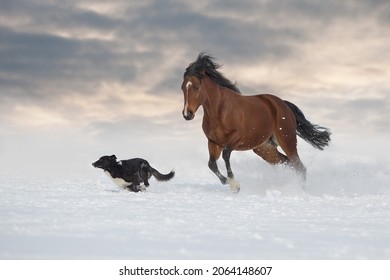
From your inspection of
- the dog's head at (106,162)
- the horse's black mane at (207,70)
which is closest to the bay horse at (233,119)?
the horse's black mane at (207,70)

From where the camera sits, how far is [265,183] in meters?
11.1

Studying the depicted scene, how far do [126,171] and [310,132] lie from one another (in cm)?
447

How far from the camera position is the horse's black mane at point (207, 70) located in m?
10.7

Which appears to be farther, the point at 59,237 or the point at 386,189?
the point at 386,189

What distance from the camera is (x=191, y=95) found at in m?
10.5

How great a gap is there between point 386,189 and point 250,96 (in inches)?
136

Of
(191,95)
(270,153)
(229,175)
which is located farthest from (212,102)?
(270,153)

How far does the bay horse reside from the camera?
10.6m

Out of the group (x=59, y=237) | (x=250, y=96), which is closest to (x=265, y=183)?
(x=250, y=96)

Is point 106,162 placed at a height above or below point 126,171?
above

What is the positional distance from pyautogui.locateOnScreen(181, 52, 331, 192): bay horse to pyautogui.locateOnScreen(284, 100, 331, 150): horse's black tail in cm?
60

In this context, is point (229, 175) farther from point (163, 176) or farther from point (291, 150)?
point (291, 150)

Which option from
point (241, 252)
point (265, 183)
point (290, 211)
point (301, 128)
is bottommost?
point (241, 252)

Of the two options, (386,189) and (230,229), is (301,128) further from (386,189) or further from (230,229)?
(230,229)
